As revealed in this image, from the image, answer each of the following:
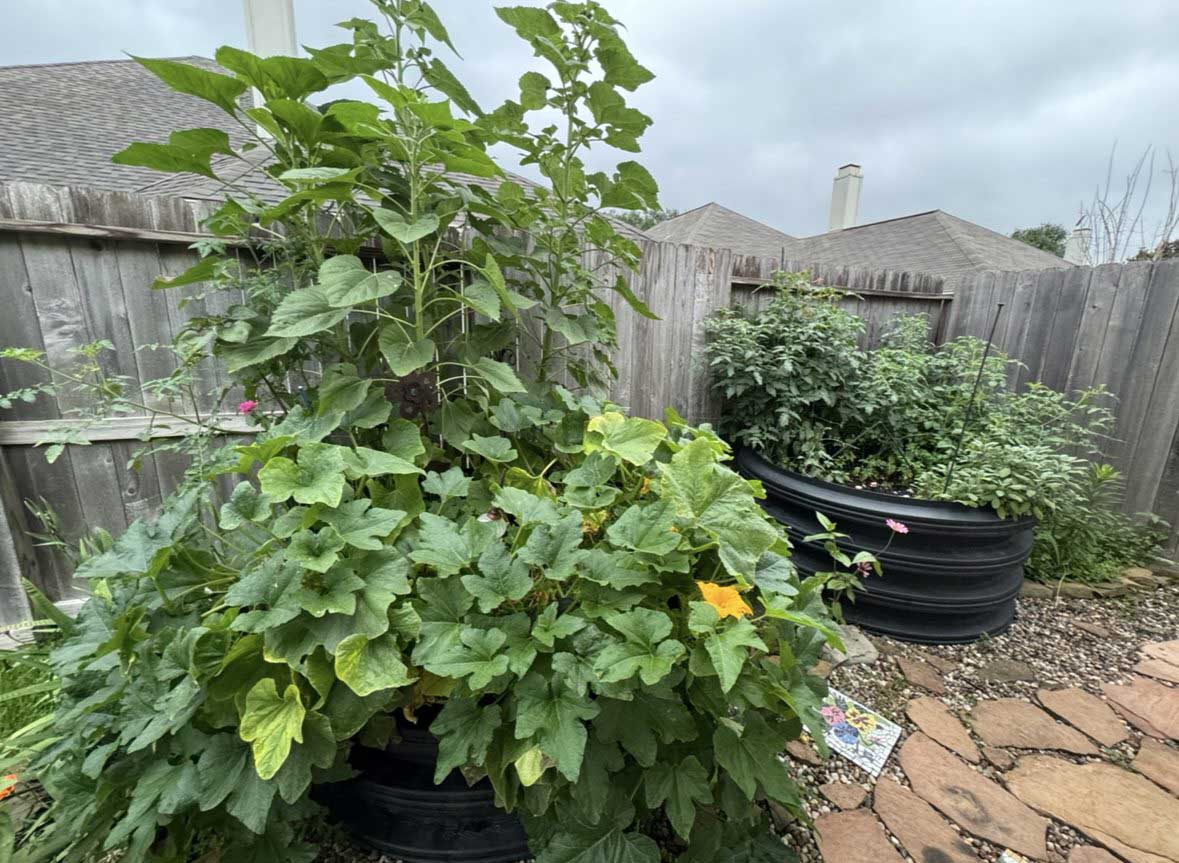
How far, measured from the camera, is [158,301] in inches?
63.8

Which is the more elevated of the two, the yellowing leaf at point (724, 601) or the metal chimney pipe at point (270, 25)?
the metal chimney pipe at point (270, 25)

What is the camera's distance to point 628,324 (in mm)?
2291

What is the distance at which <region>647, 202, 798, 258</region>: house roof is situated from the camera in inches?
333

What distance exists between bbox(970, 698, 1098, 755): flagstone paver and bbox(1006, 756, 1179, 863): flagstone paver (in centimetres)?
6

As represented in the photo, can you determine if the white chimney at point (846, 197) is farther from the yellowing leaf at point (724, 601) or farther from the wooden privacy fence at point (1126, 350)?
the yellowing leaf at point (724, 601)

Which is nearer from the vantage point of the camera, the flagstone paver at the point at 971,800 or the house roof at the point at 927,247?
the flagstone paver at the point at 971,800

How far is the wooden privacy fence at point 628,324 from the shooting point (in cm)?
151

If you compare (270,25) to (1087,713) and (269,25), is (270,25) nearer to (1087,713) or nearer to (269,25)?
(269,25)

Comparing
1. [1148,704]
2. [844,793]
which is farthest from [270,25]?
[1148,704]

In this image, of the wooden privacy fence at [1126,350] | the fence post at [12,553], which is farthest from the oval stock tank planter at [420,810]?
the wooden privacy fence at [1126,350]

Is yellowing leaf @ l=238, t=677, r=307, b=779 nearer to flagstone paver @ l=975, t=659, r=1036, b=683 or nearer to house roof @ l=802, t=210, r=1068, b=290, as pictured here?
flagstone paver @ l=975, t=659, r=1036, b=683

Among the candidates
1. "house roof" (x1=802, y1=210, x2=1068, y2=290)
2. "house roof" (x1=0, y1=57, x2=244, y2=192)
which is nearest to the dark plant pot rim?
"house roof" (x1=0, y1=57, x2=244, y2=192)

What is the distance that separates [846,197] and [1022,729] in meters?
12.3

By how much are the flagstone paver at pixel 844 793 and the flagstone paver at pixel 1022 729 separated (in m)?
0.51
